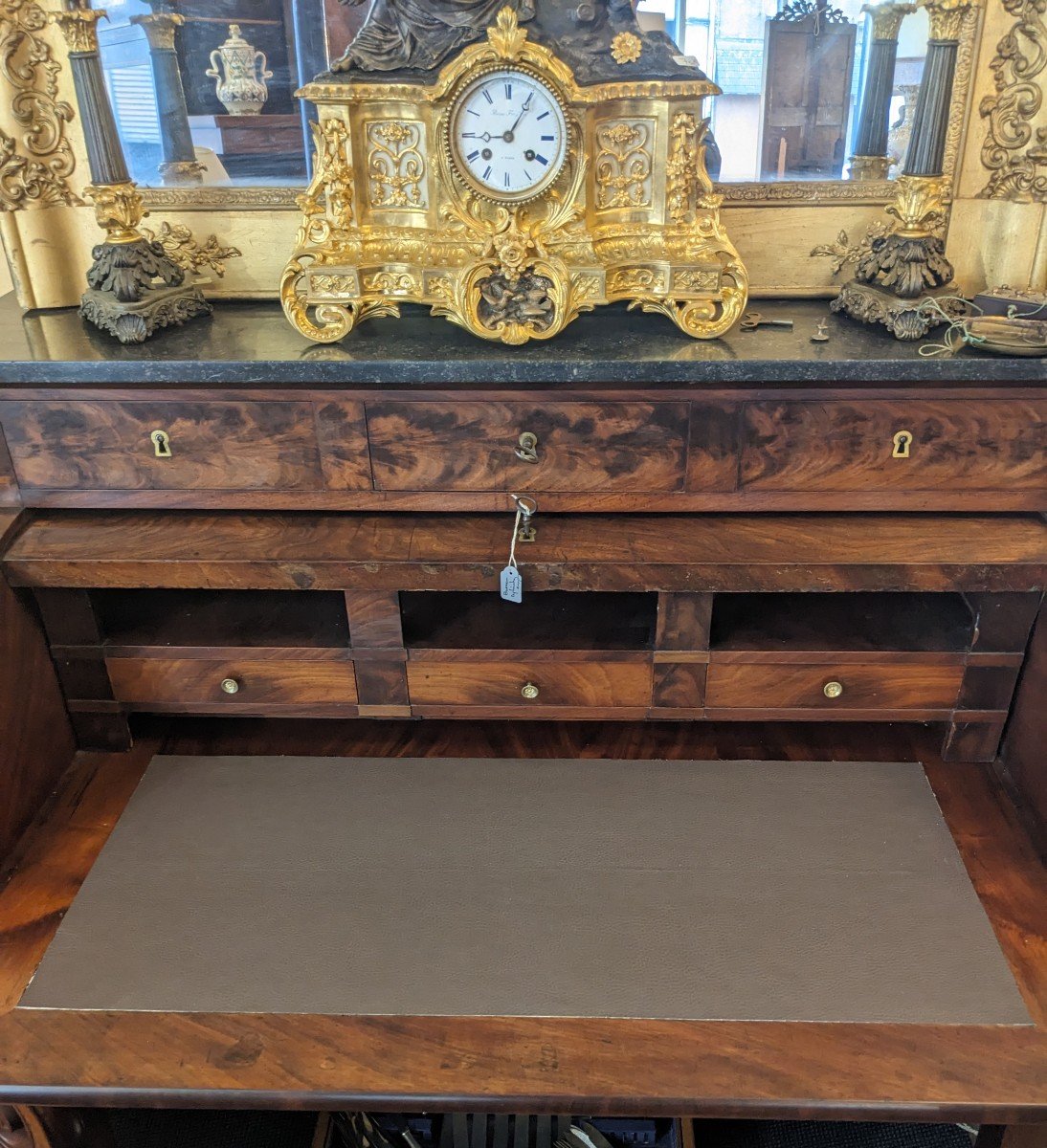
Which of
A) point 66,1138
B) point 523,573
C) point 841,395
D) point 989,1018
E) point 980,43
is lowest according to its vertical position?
point 66,1138

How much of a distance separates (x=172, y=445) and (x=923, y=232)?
1.21 metres

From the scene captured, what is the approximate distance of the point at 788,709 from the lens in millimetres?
1633

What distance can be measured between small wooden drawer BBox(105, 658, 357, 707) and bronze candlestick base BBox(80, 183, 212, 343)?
526mm

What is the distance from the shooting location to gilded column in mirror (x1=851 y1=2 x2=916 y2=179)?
1.59 m

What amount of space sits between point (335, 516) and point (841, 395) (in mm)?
789

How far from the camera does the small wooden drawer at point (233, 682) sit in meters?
1.63

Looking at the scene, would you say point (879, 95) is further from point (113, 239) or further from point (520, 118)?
point (113, 239)

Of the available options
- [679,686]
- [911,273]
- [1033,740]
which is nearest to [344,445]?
[679,686]

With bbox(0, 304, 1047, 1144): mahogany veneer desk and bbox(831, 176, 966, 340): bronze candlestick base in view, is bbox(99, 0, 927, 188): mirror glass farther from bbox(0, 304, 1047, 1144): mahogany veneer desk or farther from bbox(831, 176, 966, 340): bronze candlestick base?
Result: bbox(0, 304, 1047, 1144): mahogany veneer desk

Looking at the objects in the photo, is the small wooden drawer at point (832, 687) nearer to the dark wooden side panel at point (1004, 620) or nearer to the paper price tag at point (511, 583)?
the dark wooden side panel at point (1004, 620)

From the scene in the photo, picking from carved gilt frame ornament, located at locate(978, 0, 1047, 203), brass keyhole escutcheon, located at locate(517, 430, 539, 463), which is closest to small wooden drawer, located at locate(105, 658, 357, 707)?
brass keyhole escutcheon, located at locate(517, 430, 539, 463)

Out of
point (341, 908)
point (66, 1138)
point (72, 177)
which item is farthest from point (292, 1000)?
point (72, 177)

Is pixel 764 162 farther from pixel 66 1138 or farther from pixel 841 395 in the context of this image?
pixel 66 1138

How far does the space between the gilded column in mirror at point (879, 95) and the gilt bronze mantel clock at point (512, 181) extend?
0.32 metres
